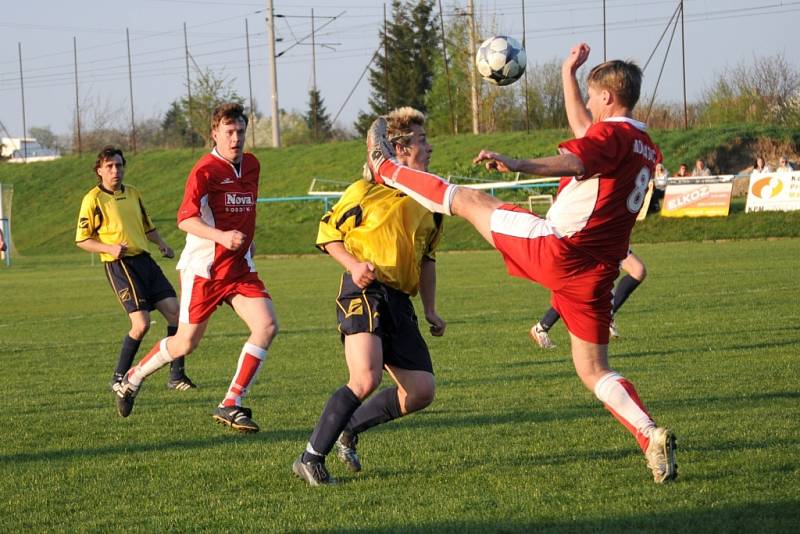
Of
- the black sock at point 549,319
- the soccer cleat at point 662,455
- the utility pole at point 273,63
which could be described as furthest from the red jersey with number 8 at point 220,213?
the utility pole at point 273,63

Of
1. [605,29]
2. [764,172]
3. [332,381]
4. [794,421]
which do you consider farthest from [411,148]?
[605,29]

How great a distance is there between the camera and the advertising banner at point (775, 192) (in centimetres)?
2811

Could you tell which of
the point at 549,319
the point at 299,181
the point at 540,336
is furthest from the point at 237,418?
the point at 299,181

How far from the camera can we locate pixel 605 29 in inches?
1623

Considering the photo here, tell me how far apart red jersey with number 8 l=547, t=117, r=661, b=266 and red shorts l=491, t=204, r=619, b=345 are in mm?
52

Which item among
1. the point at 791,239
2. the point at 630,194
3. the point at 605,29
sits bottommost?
the point at 791,239

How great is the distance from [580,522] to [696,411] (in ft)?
8.75

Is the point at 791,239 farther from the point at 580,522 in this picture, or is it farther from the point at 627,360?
the point at 580,522

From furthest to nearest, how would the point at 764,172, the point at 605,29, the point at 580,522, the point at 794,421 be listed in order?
the point at 605,29 → the point at 764,172 → the point at 794,421 → the point at 580,522

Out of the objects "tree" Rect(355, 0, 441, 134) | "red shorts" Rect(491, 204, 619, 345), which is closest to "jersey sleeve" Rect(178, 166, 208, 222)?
"red shorts" Rect(491, 204, 619, 345)

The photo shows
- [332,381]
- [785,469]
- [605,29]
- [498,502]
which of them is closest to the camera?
[498,502]

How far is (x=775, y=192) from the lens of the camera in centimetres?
2852

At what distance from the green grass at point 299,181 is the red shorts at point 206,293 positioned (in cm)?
2232

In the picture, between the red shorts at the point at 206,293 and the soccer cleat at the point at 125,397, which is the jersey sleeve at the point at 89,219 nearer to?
the soccer cleat at the point at 125,397
